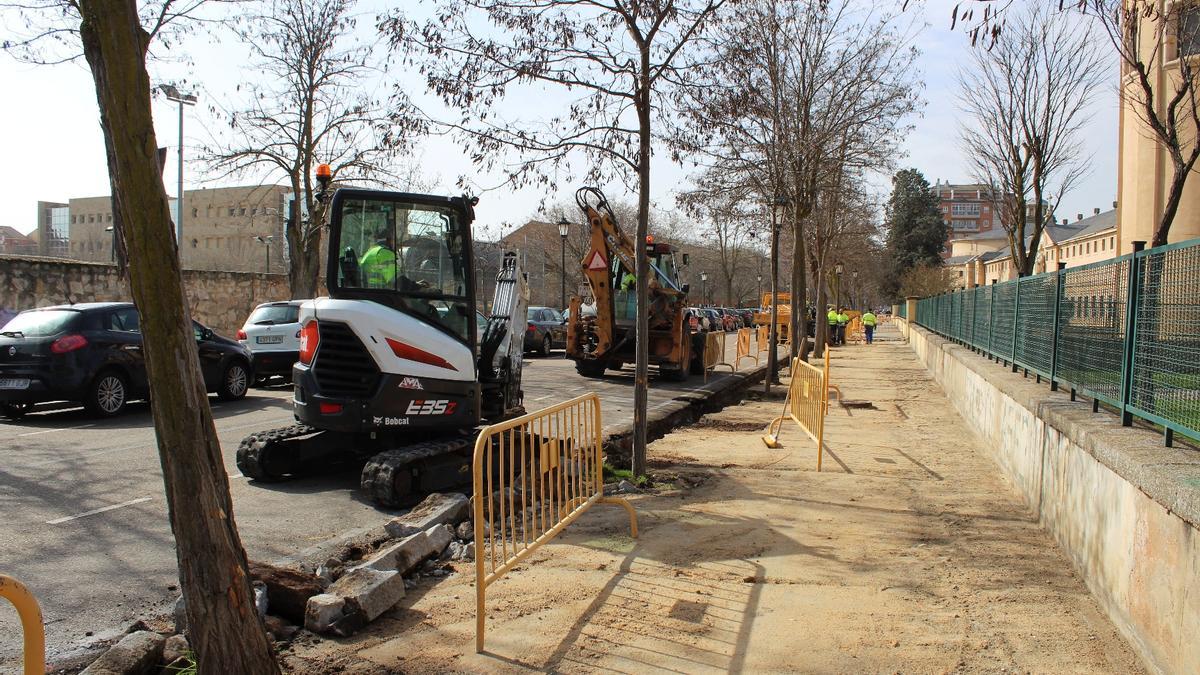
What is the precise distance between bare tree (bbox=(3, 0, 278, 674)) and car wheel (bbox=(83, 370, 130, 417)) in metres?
9.35

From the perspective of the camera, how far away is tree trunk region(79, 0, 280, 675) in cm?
315

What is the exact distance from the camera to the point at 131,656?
364 centimetres

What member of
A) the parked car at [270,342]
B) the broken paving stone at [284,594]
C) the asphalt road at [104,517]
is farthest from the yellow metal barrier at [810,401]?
the parked car at [270,342]

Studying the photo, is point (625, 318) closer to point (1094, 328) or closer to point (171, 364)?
point (1094, 328)

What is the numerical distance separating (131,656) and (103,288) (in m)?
17.8

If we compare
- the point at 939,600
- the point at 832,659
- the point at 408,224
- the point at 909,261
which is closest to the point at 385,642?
the point at 832,659

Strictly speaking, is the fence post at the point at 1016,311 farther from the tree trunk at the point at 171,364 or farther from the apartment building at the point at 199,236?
the apartment building at the point at 199,236

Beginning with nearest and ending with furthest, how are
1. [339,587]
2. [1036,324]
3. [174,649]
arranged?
[174,649] → [339,587] → [1036,324]

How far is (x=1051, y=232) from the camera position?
2724 inches

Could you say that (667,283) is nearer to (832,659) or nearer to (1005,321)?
(1005,321)

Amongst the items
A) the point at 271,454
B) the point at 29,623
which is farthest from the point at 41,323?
the point at 29,623

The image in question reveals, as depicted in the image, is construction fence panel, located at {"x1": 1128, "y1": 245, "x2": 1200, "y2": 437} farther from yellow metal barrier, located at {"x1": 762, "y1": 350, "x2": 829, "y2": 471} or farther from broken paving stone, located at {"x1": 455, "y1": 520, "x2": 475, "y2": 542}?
broken paving stone, located at {"x1": 455, "y1": 520, "x2": 475, "y2": 542}

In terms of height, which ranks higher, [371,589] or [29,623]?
[29,623]

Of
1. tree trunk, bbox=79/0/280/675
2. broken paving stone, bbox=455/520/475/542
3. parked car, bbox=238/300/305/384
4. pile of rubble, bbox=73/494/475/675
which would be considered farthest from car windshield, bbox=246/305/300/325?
tree trunk, bbox=79/0/280/675
